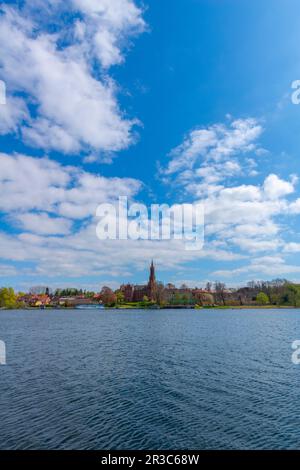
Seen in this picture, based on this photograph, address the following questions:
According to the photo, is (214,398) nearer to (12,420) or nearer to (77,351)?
(12,420)

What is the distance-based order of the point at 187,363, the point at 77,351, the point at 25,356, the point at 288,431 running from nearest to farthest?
the point at 288,431, the point at 187,363, the point at 25,356, the point at 77,351

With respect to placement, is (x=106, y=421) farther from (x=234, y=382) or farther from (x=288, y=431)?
(x=234, y=382)

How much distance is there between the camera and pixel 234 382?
34.4 meters

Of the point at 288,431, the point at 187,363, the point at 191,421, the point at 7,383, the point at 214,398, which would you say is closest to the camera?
the point at 288,431

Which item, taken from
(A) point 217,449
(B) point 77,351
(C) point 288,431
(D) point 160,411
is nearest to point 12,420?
(D) point 160,411

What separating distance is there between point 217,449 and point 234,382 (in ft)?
52.0

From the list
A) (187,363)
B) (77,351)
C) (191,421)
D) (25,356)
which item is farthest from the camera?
(77,351)

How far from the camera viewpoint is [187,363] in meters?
43.8

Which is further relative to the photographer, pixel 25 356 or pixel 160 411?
pixel 25 356

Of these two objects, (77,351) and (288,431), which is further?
(77,351)

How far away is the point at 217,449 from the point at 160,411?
7.34m
